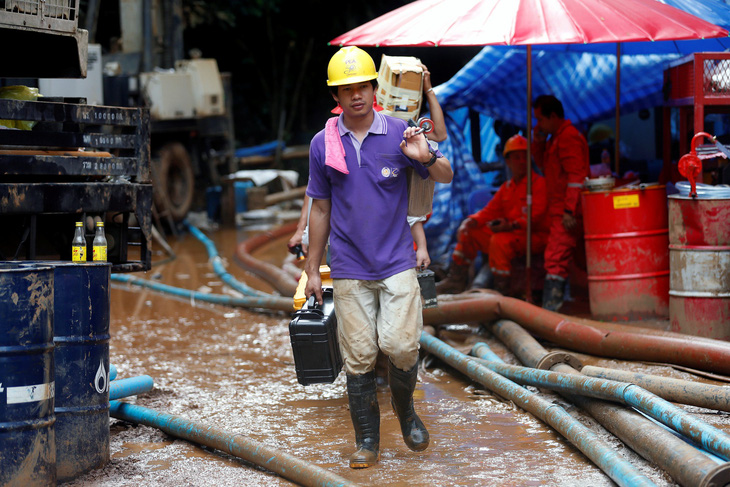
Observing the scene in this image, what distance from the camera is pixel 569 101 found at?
33.0 ft

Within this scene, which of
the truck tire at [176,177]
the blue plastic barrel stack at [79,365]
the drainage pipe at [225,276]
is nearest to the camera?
the blue plastic barrel stack at [79,365]

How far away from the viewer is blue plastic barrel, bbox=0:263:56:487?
3637 millimetres

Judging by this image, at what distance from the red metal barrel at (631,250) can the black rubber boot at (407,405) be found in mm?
3088

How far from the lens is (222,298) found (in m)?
9.41

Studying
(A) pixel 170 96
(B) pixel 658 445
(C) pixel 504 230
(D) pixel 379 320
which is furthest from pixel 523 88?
(A) pixel 170 96

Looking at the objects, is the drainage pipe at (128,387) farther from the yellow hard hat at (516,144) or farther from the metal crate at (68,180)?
the yellow hard hat at (516,144)

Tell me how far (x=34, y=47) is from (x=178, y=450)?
300 centimetres

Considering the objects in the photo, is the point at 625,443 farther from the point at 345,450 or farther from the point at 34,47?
the point at 34,47

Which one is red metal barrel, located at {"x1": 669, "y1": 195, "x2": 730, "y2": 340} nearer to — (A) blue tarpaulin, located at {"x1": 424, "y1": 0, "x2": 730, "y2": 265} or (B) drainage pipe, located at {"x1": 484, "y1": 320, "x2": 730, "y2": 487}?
(B) drainage pipe, located at {"x1": 484, "y1": 320, "x2": 730, "y2": 487}

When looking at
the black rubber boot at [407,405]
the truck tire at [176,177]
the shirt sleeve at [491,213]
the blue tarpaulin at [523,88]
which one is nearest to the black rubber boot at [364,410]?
the black rubber boot at [407,405]

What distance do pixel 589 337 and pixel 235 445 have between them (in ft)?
9.20

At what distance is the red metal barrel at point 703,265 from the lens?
621 cm

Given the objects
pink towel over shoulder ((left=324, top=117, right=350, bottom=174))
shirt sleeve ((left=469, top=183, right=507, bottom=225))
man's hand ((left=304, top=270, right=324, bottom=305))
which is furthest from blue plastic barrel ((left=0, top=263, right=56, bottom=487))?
shirt sleeve ((left=469, top=183, right=507, bottom=225))

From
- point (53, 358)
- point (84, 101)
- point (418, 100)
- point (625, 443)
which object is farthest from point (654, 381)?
point (84, 101)
